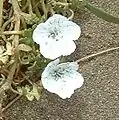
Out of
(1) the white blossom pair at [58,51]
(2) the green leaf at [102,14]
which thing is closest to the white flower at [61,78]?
(1) the white blossom pair at [58,51]

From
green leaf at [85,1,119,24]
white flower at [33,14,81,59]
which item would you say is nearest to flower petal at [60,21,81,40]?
white flower at [33,14,81,59]

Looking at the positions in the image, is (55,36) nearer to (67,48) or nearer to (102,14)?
(67,48)

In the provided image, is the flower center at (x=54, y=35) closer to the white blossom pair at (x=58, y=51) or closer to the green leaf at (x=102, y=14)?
the white blossom pair at (x=58, y=51)

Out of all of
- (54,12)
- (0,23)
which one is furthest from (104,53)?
(0,23)

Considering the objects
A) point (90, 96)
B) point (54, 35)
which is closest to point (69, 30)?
point (54, 35)

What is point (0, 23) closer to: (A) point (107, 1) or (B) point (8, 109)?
(B) point (8, 109)

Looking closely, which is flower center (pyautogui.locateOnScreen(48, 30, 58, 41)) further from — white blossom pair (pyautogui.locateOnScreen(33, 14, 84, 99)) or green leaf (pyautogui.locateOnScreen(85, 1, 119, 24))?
green leaf (pyautogui.locateOnScreen(85, 1, 119, 24))
